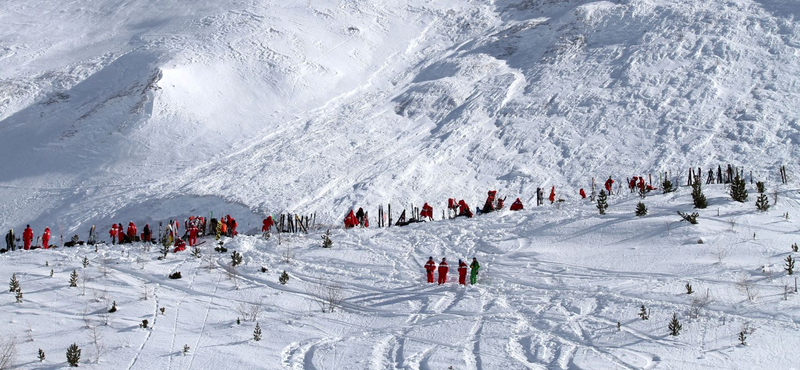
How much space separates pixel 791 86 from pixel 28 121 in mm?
47851

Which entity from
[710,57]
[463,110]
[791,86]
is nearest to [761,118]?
[791,86]

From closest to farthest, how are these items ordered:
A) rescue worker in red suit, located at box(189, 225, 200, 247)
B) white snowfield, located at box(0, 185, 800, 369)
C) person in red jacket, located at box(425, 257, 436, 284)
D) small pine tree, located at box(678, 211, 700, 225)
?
white snowfield, located at box(0, 185, 800, 369) < person in red jacket, located at box(425, 257, 436, 284) < small pine tree, located at box(678, 211, 700, 225) < rescue worker in red suit, located at box(189, 225, 200, 247)

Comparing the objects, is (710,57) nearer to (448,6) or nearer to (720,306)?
(448,6)

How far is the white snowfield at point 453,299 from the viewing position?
12.6m

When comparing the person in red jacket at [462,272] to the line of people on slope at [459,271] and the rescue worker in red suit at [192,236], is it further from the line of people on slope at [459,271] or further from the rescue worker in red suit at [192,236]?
the rescue worker in red suit at [192,236]

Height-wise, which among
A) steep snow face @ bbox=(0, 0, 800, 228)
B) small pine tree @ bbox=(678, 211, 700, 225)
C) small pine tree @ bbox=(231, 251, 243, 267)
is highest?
steep snow face @ bbox=(0, 0, 800, 228)

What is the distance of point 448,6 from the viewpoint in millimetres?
59938

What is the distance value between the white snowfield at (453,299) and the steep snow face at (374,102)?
12564 mm

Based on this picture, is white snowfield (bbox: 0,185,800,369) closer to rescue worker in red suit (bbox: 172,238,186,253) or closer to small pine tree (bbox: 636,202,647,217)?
small pine tree (bbox: 636,202,647,217)

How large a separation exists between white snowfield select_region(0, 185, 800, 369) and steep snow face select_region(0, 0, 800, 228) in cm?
1256

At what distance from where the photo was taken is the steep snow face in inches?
1373

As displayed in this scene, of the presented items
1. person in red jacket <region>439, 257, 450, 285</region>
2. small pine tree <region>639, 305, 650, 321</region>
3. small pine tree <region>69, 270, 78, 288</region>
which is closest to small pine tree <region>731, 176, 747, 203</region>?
small pine tree <region>639, 305, 650, 321</region>

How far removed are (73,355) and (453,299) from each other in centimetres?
839

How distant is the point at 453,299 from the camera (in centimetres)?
1627
